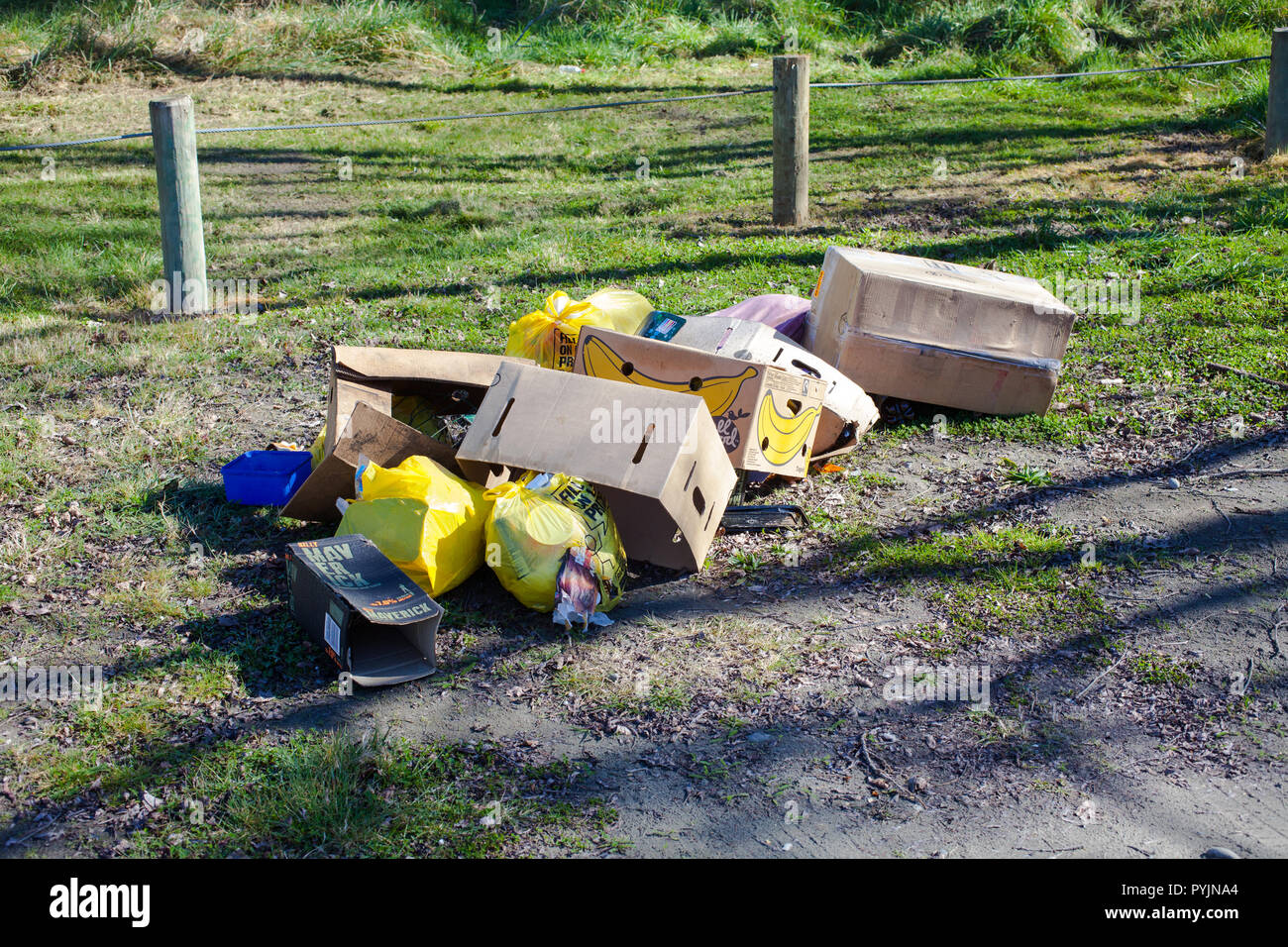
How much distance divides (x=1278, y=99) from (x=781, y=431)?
20.8 feet

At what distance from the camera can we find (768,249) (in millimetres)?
7031

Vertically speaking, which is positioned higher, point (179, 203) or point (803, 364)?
point (179, 203)

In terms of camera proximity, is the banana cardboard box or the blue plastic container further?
the blue plastic container

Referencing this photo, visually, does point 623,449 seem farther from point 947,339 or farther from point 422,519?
point 947,339

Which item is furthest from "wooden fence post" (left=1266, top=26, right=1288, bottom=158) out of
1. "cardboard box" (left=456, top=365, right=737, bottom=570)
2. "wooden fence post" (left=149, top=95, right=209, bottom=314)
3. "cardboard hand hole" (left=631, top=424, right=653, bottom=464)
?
"wooden fence post" (left=149, top=95, right=209, bottom=314)

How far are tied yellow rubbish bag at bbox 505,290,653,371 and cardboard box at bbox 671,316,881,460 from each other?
0.97ft

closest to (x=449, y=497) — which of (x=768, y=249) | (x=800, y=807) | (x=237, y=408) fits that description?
(x=800, y=807)

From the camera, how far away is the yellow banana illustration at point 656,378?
4.08m

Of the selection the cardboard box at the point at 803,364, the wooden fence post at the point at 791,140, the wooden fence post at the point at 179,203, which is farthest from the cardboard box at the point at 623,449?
the wooden fence post at the point at 791,140

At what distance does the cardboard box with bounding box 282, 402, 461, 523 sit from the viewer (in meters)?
3.83

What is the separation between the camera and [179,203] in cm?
620

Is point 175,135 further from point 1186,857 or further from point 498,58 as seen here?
point 498,58

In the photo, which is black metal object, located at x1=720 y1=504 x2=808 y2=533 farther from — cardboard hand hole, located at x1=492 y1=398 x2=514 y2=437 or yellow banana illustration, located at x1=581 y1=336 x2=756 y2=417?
cardboard hand hole, located at x1=492 y1=398 x2=514 y2=437

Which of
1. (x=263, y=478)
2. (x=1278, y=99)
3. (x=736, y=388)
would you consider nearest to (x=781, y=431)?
(x=736, y=388)
